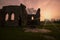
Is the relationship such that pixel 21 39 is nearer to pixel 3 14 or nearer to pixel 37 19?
pixel 3 14

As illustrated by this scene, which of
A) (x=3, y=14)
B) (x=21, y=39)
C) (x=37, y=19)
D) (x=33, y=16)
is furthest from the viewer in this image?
(x=33, y=16)

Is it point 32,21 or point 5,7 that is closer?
point 5,7

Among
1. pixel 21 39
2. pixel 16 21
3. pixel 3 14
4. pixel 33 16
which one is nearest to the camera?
pixel 21 39

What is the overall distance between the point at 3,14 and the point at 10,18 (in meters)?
1.91

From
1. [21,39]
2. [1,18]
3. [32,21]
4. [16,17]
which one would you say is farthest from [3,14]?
[21,39]

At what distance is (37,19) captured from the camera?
32.7 meters

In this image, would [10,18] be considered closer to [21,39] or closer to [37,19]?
[37,19]

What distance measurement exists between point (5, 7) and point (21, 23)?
18.0 ft

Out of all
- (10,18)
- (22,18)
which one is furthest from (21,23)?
(10,18)

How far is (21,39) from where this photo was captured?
10180 mm

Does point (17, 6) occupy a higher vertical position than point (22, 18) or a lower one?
higher

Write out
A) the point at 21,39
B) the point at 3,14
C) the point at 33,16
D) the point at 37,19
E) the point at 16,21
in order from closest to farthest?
the point at 21,39 < the point at 16,21 < the point at 3,14 < the point at 37,19 < the point at 33,16

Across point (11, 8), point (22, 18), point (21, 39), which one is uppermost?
point (11, 8)

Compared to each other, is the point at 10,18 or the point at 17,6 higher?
the point at 17,6
